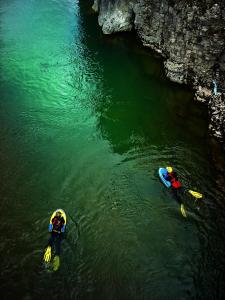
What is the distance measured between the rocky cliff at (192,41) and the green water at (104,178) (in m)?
1.12

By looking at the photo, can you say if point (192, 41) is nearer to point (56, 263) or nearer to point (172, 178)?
point (172, 178)

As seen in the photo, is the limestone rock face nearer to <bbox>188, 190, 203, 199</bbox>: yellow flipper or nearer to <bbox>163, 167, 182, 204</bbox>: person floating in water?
<bbox>163, 167, 182, 204</bbox>: person floating in water

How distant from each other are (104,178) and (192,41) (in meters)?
11.4

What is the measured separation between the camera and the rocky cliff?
16891 mm

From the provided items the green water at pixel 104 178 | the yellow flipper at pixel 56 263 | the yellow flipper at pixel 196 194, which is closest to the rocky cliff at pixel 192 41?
the green water at pixel 104 178

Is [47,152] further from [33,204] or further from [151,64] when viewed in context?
[151,64]

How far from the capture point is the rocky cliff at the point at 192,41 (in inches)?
665

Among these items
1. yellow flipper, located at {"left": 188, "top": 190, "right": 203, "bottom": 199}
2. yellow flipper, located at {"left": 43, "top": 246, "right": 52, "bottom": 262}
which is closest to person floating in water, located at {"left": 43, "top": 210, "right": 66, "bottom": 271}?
yellow flipper, located at {"left": 43, "top": 246, "right": 52, "bottom": 262}

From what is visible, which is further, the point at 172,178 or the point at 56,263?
the point at 172,178

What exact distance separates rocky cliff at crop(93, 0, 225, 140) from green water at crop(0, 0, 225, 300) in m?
1.12

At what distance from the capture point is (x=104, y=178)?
14539 mm

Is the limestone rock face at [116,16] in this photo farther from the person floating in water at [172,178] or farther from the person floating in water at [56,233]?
the person floating in water at [56,233]

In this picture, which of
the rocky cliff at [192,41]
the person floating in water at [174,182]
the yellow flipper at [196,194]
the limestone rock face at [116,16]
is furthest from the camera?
the limestone rock face at [116,16]

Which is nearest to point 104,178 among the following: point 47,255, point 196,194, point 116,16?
point 196,194
